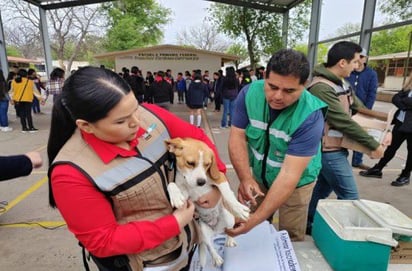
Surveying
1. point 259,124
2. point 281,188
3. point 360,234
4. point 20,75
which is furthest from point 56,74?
point 360,234

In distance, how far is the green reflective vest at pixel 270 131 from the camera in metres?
1.77

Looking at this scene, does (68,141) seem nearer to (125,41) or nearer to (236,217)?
(236,217)

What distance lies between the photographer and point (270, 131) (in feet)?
6.20

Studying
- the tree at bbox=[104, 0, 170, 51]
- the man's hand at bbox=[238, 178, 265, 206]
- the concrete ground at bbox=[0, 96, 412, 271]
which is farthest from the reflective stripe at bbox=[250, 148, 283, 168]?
the tree at bbox=[104, 0, 170, 51]

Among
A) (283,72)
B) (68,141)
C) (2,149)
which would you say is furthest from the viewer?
(2,149)

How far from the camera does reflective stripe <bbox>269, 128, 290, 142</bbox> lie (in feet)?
5.92

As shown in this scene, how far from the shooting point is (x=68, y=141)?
1196mm

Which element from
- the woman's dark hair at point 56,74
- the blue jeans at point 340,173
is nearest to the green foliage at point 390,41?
the blue jeans at point 340,173

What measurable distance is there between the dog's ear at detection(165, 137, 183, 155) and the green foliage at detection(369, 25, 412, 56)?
10818 mm

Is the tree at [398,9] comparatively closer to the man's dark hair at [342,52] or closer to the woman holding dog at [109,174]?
the man's dark hair at [342,52]

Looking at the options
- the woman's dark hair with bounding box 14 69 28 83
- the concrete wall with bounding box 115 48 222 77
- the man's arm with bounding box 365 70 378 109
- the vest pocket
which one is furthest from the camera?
the concrete wall with bounding box 115 48 222 77

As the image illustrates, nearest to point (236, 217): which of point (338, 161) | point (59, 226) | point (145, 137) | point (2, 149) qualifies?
point (145, 137)

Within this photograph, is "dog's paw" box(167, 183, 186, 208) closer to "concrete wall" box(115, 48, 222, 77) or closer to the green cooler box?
the green cooler box

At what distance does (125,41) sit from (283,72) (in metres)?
33.3
